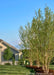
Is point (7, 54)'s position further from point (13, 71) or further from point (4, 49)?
point (13, 71)

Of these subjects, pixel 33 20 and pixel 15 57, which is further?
pixel 15 57

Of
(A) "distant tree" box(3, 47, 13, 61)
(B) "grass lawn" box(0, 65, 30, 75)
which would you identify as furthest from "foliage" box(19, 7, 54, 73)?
(A) "distant tree" box(3, 47, 13, 61)

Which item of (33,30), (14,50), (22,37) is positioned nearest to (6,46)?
(14,50)

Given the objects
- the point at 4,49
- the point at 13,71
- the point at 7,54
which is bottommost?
the point at 13,71

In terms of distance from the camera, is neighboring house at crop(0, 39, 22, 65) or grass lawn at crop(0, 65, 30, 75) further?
neighboring house at crop(0, 39, 22, 65)

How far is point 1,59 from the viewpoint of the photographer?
35312mm

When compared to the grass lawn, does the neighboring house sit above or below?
above

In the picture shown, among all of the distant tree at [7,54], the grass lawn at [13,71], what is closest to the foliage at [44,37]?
the grass lawn at [13,71]

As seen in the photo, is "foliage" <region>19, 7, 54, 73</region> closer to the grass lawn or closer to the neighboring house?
the grass lawn

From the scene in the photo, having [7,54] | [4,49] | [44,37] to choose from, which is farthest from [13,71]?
[4,49]

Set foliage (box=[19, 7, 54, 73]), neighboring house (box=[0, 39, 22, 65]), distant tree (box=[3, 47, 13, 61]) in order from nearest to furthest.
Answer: foliage (box=[19, 7, 54, 73])
distant tree (box=[3, 47, 13, 61])
neighboring house (box=[0, 39, 22, 65])

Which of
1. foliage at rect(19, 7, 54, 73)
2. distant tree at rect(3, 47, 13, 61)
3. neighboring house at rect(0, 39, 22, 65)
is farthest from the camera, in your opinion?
neighboring house at rect(0, 39, 22, 65)

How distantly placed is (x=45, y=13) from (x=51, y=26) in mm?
1763

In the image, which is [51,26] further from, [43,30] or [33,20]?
[33,20]
